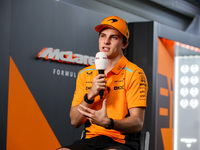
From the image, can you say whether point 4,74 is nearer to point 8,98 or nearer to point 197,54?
point 8,98

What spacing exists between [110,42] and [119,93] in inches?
15.1

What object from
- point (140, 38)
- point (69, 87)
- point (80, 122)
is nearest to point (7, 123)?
point (69, 87)

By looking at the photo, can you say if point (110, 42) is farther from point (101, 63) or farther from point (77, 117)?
point (77, 117)

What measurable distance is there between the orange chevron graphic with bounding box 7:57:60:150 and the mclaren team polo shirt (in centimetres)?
166

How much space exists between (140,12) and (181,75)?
1.80 m

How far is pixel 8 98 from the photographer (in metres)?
3.83

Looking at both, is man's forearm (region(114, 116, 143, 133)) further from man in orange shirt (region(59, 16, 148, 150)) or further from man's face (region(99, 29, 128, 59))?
man's face (region(99, 29, 128, 59))

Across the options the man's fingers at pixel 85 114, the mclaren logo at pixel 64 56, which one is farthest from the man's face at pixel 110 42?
the mclaren logo at pixel 64 56

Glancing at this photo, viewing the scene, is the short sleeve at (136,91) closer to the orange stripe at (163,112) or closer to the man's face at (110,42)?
the man's face at (110,42)

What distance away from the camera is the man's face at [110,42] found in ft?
7.93

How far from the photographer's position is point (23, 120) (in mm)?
3982

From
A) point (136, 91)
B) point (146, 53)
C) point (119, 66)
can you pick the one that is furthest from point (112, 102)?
point (146, 53)

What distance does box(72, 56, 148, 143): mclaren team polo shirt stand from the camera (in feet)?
7.39

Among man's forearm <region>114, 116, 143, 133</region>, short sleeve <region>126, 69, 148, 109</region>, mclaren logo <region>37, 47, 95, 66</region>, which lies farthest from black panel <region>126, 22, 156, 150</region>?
man's forearm <region>114, 116, 143, 133</region>
